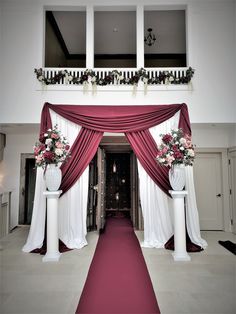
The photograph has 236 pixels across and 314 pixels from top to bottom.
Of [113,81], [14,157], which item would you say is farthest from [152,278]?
[14,157]

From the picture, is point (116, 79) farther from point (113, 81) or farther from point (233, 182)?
point (233, 182)

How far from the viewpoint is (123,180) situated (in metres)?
8.48

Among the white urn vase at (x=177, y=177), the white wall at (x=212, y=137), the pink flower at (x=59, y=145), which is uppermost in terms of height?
the white wall at (x=212, y=137)

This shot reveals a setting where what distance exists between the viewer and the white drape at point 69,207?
4.06 metres

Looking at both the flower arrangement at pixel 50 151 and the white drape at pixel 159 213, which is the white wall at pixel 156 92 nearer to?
the flower arrangement at pixel 50 151

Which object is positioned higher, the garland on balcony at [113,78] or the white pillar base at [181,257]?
the garland on balcony at [113,78]

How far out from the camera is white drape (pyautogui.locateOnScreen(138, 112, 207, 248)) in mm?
4105

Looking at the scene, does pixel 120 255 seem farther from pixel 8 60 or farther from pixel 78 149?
pixel 8 60

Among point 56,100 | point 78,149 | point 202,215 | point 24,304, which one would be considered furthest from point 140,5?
point 24,304

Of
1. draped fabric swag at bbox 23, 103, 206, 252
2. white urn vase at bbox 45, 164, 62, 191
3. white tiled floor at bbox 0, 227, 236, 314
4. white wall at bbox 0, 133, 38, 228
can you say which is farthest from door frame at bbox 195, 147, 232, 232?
white wall at bbox 0, 133, 38, 228

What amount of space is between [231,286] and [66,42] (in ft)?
23.5

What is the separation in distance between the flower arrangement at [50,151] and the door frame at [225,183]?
3488 mm

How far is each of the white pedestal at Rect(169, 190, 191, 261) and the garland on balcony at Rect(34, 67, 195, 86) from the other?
2397 mm

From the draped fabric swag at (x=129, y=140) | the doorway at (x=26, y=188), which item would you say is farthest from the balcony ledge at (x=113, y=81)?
the doorway at (x=26, y=188)
